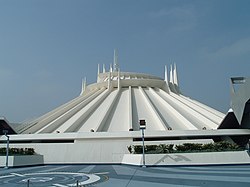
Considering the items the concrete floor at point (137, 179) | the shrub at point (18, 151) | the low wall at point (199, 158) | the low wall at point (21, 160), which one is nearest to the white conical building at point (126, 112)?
the shrub at point (18, 151)

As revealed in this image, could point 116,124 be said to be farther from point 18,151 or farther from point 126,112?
point 18,151

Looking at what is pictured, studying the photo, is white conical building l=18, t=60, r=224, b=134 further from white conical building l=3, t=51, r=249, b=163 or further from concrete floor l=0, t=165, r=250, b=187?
concrete floor l=0, t=165, r=250, b=187

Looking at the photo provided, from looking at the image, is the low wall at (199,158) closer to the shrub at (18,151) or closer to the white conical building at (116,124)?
the white conical building at (116,124)

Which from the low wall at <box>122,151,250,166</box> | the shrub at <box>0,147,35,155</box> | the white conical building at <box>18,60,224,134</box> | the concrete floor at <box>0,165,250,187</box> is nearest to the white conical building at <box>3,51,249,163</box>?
the white conical building at <box>18,60,224,134</box>

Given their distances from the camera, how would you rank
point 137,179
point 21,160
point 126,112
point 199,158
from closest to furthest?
point 137,179 < point 199,158 < point 21,160 < point 126,112

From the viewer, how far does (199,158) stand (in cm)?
1758

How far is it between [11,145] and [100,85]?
16.9 m

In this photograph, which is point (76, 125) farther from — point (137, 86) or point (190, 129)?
point (137, 86)

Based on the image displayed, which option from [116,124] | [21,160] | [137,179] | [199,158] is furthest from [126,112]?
[137,179]

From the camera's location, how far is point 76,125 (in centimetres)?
2692

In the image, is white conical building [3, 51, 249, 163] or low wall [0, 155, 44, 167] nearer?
low wall [0, 155, 44, 167]

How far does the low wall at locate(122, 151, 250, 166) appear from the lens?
57.3ft

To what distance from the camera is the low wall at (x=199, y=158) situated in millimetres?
17469

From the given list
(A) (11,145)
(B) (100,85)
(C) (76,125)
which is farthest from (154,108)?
(A) (11,145)
